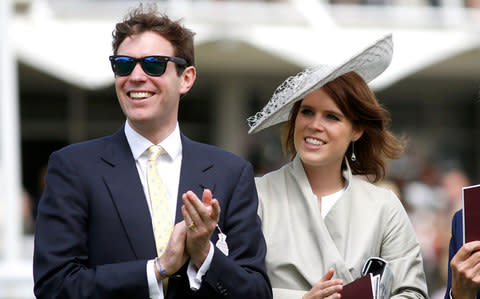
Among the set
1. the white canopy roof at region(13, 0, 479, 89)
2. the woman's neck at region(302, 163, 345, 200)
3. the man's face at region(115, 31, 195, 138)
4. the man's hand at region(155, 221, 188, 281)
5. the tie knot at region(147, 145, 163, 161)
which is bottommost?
the man's hand at region(155, 221, 188, 281)

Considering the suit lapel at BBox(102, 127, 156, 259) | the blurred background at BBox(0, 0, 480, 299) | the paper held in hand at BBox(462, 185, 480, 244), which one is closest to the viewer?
the suit lapel at BBox(102, 127, 156, 259)

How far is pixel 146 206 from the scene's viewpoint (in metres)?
3.00

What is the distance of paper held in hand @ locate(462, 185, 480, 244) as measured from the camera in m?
3.17

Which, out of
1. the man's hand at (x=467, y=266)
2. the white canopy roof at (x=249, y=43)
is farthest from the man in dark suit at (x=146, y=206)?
the white canopy roof at (x=249, y=43)

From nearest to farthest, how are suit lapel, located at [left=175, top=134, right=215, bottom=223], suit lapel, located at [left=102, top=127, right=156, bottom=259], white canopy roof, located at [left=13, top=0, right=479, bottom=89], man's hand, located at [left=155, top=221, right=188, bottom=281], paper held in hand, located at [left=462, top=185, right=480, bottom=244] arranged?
1. man's hand, located at [left=155, top=221, right=188, bottom=281]
2. suit lapel, located at [left=102, top=127, right=156, bottom=259]
3. suit lapel, located at [left=175, top=134, right=215, bottom=223]
4. paper held in hand, located at [left=462, top=185, right=480, bottom=244]
5. white canopy roof, located at [left=13, top=0, right=479, bottom=89]

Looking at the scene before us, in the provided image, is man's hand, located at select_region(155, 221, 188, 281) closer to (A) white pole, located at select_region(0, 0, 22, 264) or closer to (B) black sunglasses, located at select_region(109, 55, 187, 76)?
(B) black sunglasses, located at select_region(109, 55, 187, 76)

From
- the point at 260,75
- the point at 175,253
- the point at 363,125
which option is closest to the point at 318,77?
the point at 363,125

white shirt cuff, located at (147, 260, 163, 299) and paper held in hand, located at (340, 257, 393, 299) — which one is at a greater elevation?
white shirt cuff, located at (147, 260, 163, 299)

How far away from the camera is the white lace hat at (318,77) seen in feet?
11.4

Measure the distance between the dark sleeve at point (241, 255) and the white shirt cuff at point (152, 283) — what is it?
0.14m

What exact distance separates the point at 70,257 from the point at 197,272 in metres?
0.42

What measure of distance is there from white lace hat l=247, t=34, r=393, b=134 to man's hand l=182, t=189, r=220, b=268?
0.86 meters

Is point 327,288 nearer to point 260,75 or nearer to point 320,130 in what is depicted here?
point 320,130

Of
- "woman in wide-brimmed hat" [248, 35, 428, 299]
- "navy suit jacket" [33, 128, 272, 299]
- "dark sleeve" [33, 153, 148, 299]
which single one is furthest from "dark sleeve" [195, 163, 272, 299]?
"woman in wide-brimmed hat" [248, 35, 428, 299]
